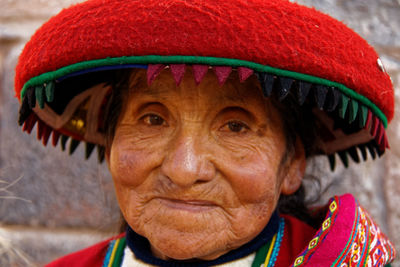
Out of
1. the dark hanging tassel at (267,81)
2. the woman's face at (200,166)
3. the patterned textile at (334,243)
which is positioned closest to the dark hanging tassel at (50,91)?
the woman's face at (200,166)

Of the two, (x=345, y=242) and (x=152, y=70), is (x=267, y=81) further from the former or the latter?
(x=345, y=242)

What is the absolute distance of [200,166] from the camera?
3.64 feet

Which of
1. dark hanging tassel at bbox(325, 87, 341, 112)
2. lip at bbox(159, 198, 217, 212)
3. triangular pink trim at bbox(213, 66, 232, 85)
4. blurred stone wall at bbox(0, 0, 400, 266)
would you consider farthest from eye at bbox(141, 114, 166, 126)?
blurred stone wall at bbox(0, 0, 400, 266)

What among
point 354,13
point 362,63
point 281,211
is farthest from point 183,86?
point 354,13

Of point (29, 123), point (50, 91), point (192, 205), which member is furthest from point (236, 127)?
point (29, 123)

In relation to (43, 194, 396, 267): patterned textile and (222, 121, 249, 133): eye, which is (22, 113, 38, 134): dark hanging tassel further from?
(222, 121, 249, 133): eye

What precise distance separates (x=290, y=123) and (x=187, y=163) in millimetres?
404

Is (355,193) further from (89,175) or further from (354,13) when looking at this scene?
(89,175)

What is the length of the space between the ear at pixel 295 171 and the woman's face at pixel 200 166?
0.52 ft

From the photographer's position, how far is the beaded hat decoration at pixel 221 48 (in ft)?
2.99

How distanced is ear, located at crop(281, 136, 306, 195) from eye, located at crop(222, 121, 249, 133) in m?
0.24

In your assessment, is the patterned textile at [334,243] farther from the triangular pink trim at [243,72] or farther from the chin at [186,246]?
the triangular pink trim at [243,72]

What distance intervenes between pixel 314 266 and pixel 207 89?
1.66ft

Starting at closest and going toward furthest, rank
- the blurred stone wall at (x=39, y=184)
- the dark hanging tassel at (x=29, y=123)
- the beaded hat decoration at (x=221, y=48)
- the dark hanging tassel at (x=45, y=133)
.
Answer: the beaded hat decoration at (x=221, y=48) < the dark hanging tassel at (x=29, y=123) < the dark hanging tassel at (x=45, y=133) < the blurred stone wall at (x=39, y=184)
